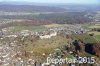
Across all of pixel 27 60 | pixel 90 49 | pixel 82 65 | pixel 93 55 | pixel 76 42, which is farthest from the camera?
pixel 76 42

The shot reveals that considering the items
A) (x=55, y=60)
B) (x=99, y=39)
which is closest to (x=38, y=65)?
(x=55, y=60)

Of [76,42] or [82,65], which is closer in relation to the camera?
[82,65]

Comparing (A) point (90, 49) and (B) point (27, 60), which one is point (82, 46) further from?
(B) point (27, 60)

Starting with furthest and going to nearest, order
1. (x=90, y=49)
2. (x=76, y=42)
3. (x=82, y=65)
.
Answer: (x=76, y=42) → (x=90, y=49) → (x=82, y=65)

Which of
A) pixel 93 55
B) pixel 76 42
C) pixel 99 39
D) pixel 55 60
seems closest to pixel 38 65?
pixel 55 60

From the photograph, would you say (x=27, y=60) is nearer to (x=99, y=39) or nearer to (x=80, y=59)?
(x=80, y=59)

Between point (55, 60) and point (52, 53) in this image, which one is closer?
point (55, 60)

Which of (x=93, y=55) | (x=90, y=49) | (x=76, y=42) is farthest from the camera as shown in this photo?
(x=76, y=42)

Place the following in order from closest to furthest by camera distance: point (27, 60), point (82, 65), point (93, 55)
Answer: point (82, 65), point (27, 60), point (93, 55)

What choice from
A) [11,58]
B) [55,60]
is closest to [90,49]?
[55,60]
